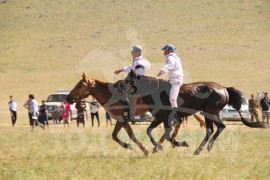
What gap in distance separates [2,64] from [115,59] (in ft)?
43.5

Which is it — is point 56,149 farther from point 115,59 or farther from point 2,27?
point 2,27

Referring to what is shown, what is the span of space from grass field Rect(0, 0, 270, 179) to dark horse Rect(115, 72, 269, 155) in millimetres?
740

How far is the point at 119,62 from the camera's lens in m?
80.4

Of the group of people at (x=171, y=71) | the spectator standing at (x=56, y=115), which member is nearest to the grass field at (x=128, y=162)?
the group of people at (x=171, y=71)

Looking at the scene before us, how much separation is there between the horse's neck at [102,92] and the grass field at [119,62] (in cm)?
118

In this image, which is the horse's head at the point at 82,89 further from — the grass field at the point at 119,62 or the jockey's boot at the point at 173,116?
the jockey's boot at the point at 173,116

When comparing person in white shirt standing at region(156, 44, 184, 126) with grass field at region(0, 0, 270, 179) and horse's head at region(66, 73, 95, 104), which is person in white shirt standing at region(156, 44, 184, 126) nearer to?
grass field at region(0, 0, 270, 179)

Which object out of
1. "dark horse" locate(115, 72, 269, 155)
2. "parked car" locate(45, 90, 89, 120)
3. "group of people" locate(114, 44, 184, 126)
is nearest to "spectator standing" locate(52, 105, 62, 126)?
"parked car" locate(45, 90, 89, 120)

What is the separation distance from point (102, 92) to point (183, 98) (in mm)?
1743

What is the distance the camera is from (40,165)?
40.3 ft

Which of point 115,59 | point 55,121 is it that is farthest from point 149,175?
point 115,59

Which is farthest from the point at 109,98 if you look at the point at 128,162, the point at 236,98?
the point at 236,98

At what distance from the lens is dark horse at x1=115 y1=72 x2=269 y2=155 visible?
14.3 m

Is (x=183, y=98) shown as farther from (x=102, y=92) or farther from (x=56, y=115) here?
(x=56, y=115)
